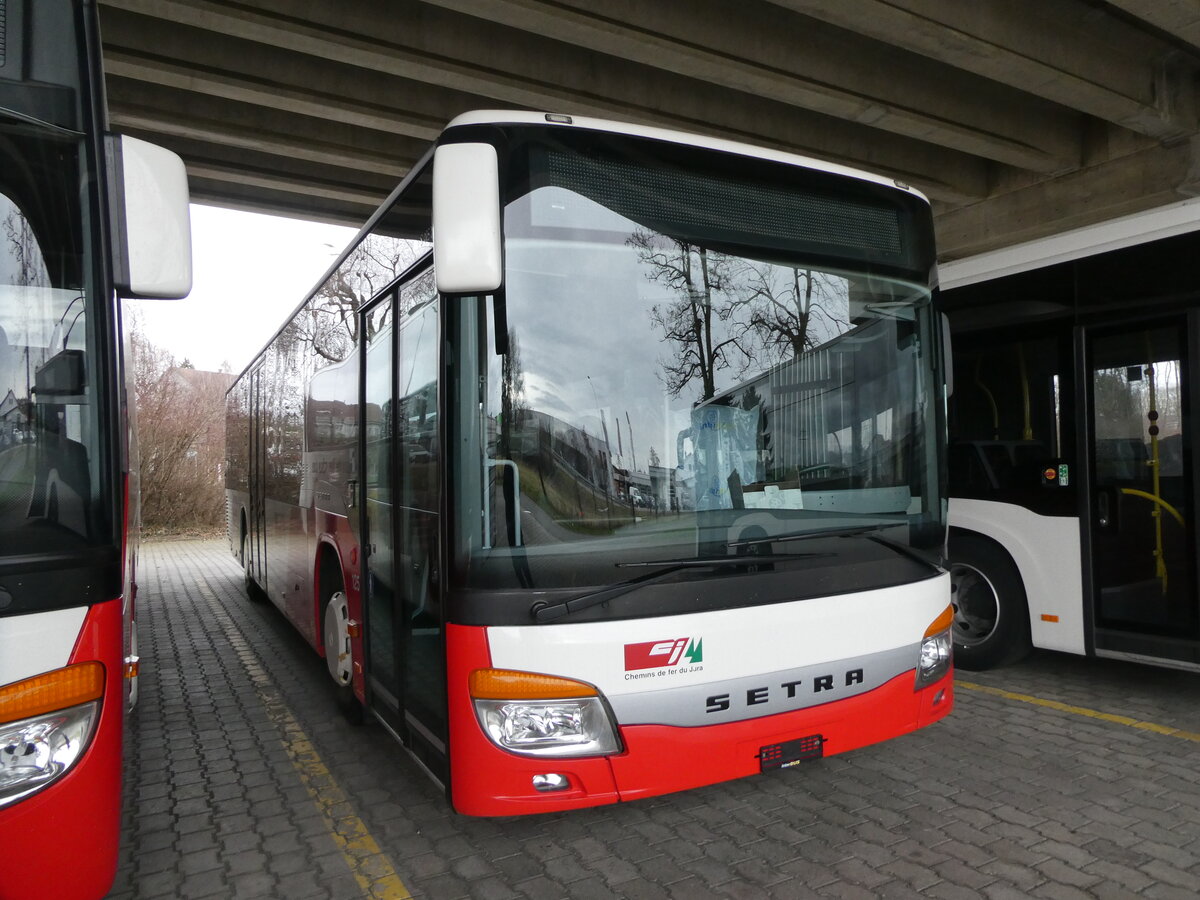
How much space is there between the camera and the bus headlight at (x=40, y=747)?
2.26 metres

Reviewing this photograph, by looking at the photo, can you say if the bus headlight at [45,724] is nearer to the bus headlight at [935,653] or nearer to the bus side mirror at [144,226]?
the bus side mirror at [144,226]

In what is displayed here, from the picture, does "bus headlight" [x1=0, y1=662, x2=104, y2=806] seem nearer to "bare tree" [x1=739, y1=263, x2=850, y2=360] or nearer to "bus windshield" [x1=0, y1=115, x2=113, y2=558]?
"bus windshield" [x1=0, y1=115, x2=113, y2=558]

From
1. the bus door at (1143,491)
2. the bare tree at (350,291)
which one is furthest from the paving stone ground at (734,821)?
the bare tree at (350,291)

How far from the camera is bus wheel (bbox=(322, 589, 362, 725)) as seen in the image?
4.94m

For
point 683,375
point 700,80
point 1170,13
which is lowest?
point 683,375

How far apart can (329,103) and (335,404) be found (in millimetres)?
4382

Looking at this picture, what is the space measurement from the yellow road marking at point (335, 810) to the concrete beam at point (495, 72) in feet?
17.1

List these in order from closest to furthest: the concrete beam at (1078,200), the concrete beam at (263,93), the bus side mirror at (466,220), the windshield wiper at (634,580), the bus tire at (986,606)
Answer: the bus side mirror at (466,220) → the windshield wiper at (634,580) → the bus tire at (986,606) → the concrete beam at (263,93) → the concrete beam at (1078,200)

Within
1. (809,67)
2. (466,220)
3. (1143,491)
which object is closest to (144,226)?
(466,220)

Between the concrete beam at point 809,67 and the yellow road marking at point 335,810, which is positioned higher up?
the concrete beam at point 809,67

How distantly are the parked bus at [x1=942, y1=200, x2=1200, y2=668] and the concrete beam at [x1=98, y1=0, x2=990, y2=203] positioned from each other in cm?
383

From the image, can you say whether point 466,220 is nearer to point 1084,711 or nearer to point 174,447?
point 1084,711

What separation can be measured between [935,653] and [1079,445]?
2592 mm

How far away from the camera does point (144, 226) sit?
2.57m
